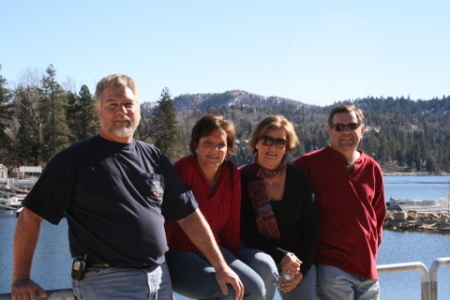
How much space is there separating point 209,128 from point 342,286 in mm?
1412

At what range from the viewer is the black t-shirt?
262 cm

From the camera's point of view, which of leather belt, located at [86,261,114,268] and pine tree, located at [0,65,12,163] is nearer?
leather belt, located at [86,261,114,268]

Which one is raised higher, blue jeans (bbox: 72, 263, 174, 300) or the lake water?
blue jeans (bbox: 72, 263, 174, 300)

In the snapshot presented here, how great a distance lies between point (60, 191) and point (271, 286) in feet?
4.50

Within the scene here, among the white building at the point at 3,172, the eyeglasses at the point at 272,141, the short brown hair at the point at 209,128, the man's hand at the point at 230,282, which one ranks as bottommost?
the white building at the point at 3,172

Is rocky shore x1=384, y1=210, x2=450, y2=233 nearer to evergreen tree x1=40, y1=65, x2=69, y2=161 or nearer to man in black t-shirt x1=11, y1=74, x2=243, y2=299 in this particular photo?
evergreen tree x1=40, y1=65, x2=69, y2=161

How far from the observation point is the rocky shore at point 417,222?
4444 cm

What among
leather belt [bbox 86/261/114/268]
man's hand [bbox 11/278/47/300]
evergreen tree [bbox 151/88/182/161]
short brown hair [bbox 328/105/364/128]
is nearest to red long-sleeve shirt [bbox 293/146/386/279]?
short brown hair [bbox 328/105/364/128]

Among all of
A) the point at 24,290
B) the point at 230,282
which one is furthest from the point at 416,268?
the point at 24,290

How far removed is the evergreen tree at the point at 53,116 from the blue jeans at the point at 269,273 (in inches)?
2340

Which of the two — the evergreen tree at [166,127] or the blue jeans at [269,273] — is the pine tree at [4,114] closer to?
the evergreen tree at [166,127]

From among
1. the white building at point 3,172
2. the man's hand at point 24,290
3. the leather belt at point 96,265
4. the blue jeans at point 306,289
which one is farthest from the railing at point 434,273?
the white building at point 3,172

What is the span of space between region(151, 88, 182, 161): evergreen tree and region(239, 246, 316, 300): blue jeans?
2333 inches

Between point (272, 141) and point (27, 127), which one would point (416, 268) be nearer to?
point (272, 141)
